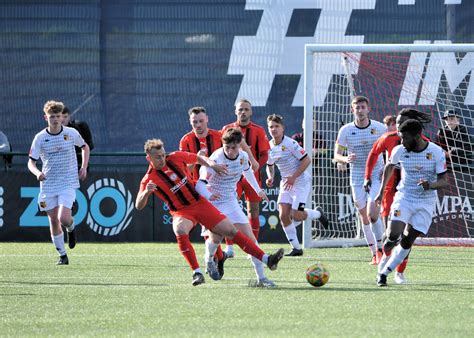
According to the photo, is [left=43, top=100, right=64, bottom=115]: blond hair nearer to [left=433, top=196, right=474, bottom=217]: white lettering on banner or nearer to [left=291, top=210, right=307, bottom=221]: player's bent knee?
[left=291, top=210, right=307, bottom=221]: player's bent knee

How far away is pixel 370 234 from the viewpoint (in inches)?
568

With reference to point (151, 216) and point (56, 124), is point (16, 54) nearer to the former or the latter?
point (151, 216)

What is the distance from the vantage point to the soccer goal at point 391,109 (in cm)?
1730

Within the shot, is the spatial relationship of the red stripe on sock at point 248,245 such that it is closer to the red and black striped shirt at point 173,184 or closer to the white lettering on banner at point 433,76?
the red and black striped shirt at point 173,184

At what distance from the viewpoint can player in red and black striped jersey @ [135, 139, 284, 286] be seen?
10.5 m

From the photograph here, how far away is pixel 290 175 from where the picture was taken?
14.7 metres

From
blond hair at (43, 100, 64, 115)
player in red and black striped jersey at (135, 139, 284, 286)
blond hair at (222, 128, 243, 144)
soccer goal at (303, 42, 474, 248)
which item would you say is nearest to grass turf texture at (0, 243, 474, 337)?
player in red and black striped jersey at (135, 139, 284, 286)

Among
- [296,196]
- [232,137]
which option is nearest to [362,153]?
[296,196]

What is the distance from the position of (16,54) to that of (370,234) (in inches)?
303

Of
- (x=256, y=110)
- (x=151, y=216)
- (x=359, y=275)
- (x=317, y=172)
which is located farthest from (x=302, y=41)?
(x=359, y=275)

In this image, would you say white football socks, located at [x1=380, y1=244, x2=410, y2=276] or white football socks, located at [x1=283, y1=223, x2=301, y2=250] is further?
white football socks, located at [x1=283, y1=223, x2=301, y2=250]

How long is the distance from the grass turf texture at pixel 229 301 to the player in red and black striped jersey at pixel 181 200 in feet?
1.43

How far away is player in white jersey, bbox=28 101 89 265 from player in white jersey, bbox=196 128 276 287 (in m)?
2.92

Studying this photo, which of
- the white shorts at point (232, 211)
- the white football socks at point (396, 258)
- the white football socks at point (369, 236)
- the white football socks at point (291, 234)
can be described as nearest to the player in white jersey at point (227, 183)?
the white shorts at point (232, 211)
